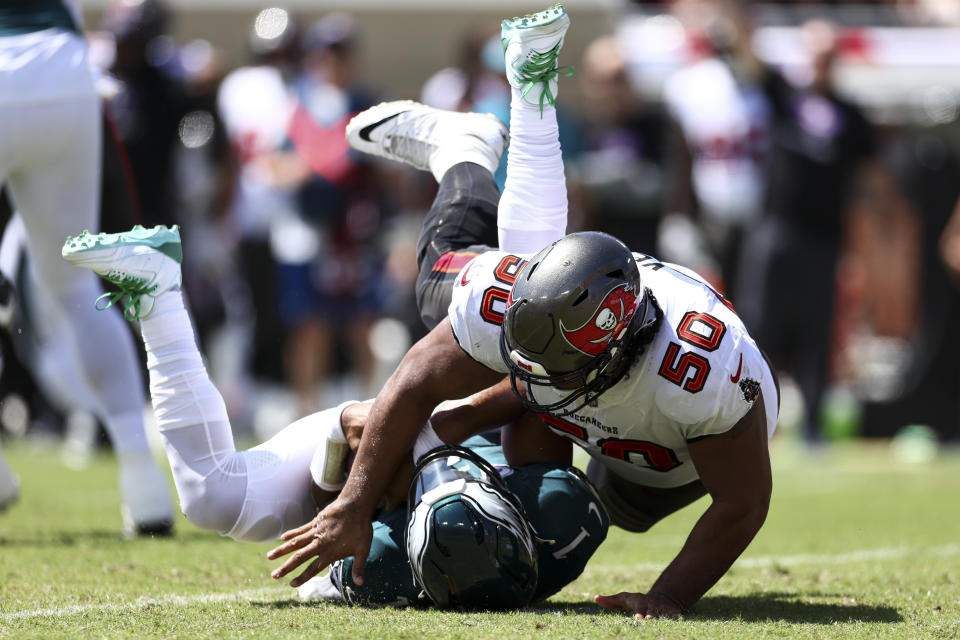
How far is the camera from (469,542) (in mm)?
3266

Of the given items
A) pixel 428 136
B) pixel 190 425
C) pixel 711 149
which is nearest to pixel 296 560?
pixel 190 425

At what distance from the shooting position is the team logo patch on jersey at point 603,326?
3.14 m

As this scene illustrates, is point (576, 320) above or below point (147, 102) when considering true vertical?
above

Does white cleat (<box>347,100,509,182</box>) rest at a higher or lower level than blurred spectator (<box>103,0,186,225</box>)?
higher

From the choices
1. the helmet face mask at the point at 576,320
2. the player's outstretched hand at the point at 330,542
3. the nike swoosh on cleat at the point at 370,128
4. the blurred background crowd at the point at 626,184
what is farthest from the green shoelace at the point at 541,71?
the blurred background crowd at the point at 626,184

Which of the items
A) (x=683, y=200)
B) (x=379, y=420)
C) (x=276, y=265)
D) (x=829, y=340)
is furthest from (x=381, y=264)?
(x=379, y=420)

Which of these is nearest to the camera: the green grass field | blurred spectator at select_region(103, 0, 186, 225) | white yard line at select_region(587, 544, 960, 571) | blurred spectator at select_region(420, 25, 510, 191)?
the green grass field

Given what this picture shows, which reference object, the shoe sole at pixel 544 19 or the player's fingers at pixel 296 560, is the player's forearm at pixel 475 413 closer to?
the player's fingers at pixel 296 560

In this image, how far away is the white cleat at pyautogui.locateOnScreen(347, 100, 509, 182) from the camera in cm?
464

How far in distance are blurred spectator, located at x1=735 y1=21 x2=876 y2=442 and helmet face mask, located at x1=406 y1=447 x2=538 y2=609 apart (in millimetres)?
5278

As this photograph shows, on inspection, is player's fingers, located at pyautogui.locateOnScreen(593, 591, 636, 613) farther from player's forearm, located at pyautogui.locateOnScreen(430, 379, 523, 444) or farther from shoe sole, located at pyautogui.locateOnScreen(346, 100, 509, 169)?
shoe sole, located at pyautogui.locateOnScreen(346, 100, 509, 169)

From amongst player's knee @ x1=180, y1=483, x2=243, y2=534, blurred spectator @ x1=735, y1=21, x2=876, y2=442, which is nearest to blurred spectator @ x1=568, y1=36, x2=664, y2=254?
blurred spectator @ x1=735, y1=21, x2=876, y2=442

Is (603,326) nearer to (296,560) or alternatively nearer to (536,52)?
(296,560)

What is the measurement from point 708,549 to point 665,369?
468 millimetres
